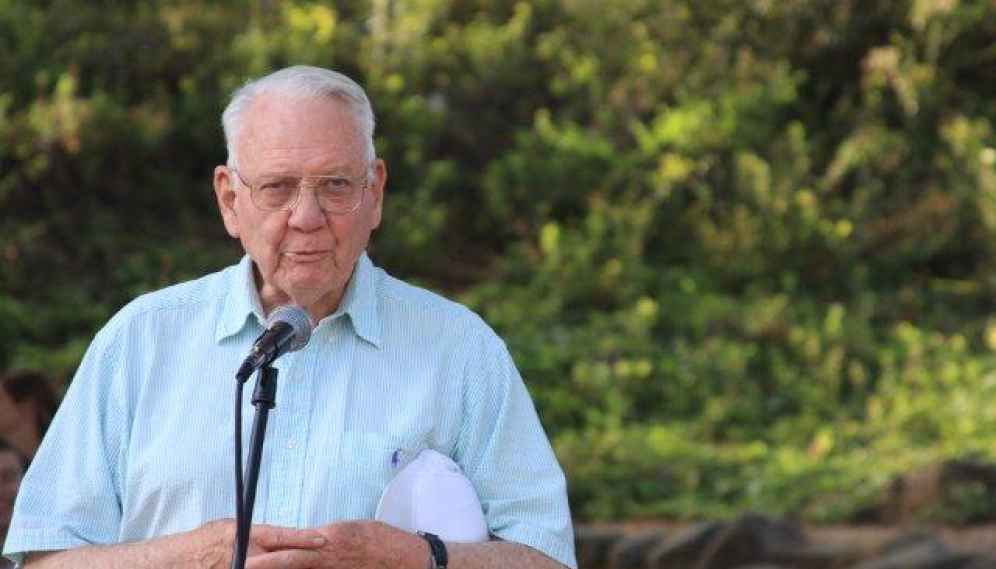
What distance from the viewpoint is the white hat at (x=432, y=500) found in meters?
3.58

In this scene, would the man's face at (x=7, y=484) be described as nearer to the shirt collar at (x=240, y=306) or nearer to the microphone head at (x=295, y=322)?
the shirt collar at (x=240, y=306)

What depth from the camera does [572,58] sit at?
13.6 m

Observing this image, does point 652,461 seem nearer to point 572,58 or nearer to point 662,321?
point 662,321

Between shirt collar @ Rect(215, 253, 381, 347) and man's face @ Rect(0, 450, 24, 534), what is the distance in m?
2.36

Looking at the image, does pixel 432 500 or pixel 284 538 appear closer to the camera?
pixel 284 538

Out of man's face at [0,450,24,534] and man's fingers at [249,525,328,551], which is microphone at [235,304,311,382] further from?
man's face at [0,450,24,534]

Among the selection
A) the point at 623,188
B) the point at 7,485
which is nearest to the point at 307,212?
the point at 7,485

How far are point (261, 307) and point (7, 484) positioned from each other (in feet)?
8.07

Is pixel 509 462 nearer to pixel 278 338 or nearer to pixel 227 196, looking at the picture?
pixel 278 338

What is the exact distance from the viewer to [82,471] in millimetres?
3648

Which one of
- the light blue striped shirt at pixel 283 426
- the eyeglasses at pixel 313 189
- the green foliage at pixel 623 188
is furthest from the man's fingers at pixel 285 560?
the green foliage at pixel 623 188

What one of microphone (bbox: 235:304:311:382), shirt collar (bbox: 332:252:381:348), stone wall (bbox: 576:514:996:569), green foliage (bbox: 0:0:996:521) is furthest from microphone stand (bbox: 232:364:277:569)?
green foliage (bbox: 0:0:996:521)

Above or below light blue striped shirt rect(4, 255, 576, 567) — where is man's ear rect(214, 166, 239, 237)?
above

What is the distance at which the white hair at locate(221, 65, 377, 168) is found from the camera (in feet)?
11.9
